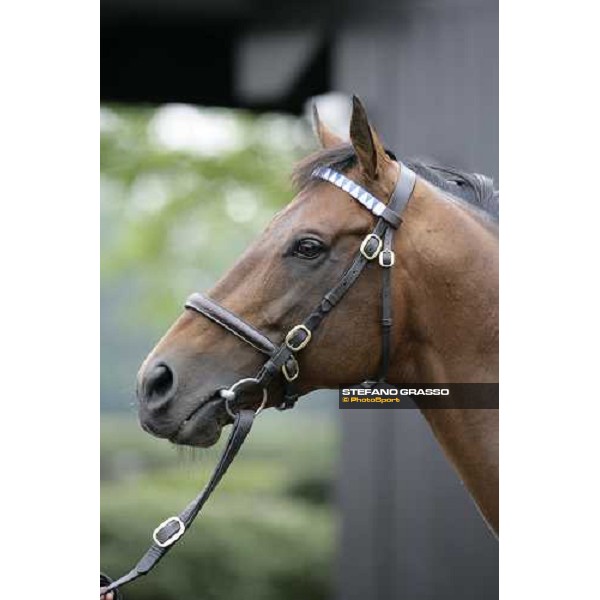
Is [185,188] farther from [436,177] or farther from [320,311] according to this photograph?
[320,311]

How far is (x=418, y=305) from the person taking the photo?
94.7 inches

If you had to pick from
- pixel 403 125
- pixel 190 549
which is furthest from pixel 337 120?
pixel 190 549

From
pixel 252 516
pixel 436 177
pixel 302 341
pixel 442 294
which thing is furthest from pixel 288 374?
pixel 252 516

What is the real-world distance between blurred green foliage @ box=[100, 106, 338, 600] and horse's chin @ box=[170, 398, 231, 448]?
0.87 meters

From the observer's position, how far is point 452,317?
242 centimetres

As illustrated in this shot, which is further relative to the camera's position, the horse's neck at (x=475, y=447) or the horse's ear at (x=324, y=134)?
the horse's ear at (x=324, y=134)

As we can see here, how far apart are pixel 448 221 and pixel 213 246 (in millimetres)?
1828

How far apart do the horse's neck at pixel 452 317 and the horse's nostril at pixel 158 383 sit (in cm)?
66

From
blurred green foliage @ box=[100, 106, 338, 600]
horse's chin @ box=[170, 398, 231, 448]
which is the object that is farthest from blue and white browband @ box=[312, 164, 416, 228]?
blurred green foliage @ box=[100, 106, 338, 600]

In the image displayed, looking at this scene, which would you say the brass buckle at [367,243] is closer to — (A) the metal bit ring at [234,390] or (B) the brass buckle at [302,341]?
(B) the brass buckle at [302,341]

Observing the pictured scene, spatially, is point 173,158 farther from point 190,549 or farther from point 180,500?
point 190,549

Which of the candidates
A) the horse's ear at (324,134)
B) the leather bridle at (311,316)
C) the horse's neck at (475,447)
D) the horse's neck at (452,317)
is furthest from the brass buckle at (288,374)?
the horse's ear at (324,134)

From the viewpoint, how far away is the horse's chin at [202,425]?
92.9 inches

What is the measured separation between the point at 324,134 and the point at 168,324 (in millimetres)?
1641
